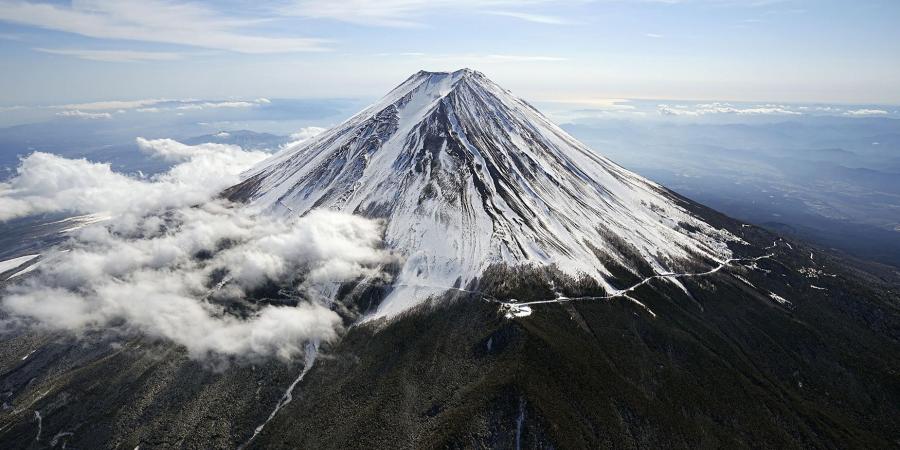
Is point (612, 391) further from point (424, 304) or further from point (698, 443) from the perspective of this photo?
point (424, 304)

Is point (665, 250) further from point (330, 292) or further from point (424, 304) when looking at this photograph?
point (330, 292)

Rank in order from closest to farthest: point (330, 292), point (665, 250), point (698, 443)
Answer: point (698, 443) → point (330, 292) → point (665, 250)

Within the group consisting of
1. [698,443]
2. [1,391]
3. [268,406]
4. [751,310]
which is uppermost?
[751,310]

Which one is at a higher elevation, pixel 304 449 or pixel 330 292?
pixel 330 292

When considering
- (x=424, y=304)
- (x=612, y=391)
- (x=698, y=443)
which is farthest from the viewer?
(x=424, y=304)

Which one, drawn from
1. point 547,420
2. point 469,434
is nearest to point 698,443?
point 547,420

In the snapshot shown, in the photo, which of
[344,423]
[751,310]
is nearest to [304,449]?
[344,423]

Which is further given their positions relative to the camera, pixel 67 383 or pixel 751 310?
pixel 751 310

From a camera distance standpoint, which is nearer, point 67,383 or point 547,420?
point 547,420

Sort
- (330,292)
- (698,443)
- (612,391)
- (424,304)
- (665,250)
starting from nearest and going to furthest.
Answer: (698,443), (612,391), (424,304), (330,292), (665,250)
